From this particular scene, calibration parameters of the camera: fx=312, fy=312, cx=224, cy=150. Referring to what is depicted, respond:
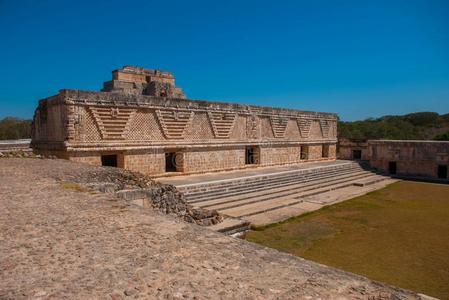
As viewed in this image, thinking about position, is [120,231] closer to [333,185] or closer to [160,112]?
[160,112]

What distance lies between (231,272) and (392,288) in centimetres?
110

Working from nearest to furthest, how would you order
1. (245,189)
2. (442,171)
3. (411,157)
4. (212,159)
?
(245,189) < (212,159) < (442,171) < (411,157)

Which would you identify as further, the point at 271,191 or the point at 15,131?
the point at 15,131

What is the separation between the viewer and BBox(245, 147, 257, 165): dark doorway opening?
16531 millimetres

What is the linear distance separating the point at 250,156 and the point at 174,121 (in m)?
5.64

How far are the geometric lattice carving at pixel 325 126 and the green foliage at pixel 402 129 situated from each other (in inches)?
388

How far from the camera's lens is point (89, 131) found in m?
10.3

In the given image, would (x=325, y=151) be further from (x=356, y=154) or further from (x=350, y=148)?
(x=356, y=154)

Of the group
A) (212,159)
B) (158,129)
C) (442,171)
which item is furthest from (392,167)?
(158,129)

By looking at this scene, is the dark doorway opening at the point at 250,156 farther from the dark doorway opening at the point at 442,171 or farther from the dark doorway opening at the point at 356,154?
the dark doorway opening at the point at 442,171

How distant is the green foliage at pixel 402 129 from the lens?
106 feet

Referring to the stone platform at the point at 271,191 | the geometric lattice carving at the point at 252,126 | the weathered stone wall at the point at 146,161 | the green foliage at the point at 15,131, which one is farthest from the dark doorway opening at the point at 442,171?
the green foliage at the point at 15,131

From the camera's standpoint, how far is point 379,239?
24.3ft

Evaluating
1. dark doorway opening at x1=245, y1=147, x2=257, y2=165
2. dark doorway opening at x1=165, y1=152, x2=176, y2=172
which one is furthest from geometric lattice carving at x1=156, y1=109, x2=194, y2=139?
dark doorway opening at x1=245, y1=147, x2=257, y2=165
